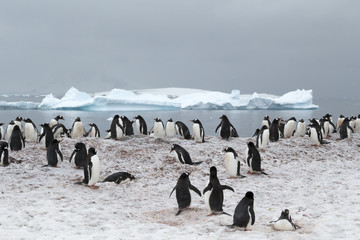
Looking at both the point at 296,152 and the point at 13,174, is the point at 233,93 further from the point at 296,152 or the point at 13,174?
the point at 13,174

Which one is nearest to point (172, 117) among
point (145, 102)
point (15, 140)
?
point (145, 102)

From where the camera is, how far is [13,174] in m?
8.78

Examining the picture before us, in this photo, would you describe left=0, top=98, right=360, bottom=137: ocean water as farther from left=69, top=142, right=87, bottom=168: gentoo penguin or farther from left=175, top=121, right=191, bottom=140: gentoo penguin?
left=69, top=142, right=87, bottom=168: gentoo penguin

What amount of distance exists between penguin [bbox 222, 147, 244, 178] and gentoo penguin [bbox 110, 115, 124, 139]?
5.78 m

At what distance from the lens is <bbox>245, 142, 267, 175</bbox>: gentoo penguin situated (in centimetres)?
947

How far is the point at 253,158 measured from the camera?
962 centimetres

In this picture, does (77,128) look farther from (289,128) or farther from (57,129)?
(289,128)

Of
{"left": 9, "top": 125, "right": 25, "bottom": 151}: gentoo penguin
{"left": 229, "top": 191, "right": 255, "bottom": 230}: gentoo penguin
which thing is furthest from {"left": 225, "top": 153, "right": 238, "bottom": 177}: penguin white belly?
{"left": 9, "top": 125, "right": 25, "bottom": 151}: gentoo penguin

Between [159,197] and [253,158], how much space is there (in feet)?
9.76

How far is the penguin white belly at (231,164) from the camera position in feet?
29.9

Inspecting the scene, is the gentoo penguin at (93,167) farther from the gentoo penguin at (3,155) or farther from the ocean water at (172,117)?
the ocean water at (172,117)

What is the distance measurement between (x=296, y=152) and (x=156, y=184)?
20.6 feet

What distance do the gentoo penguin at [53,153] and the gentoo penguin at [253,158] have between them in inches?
190

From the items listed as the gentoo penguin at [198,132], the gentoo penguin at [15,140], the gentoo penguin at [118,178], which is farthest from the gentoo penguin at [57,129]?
the gentoo penguin at [118,178]
